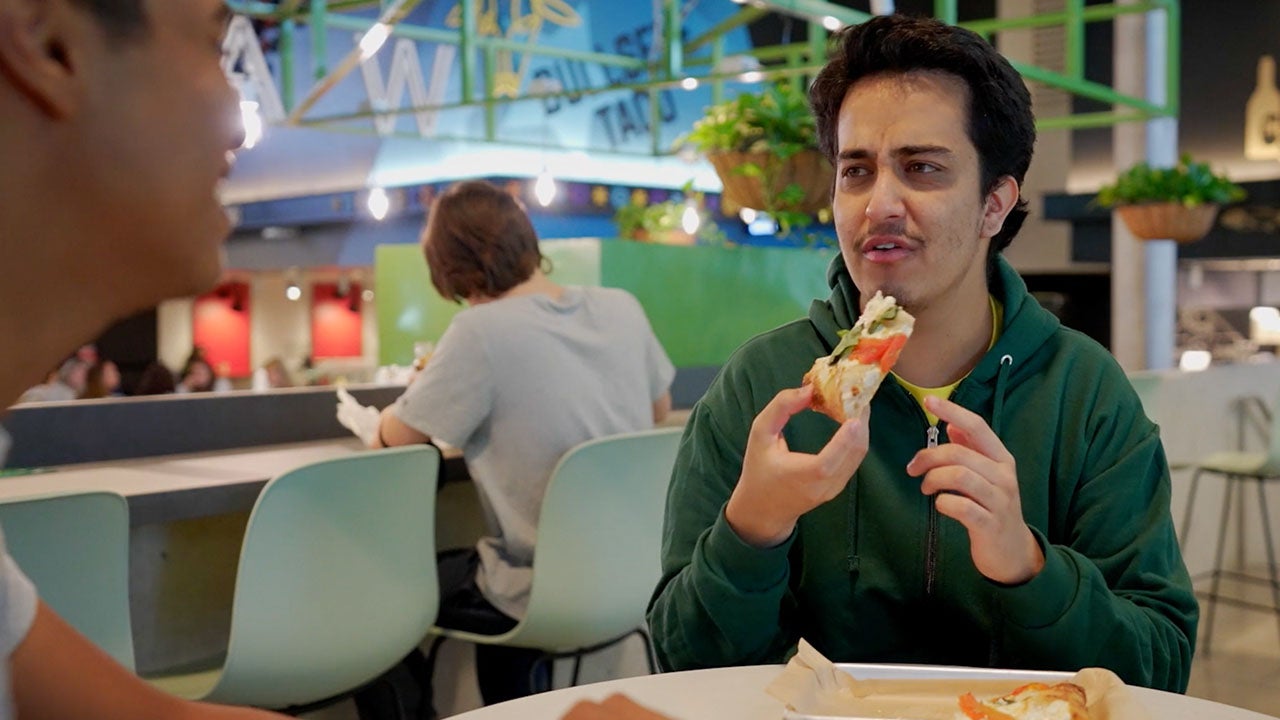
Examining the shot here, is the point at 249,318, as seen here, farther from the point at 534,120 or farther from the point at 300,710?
the point at 300,710

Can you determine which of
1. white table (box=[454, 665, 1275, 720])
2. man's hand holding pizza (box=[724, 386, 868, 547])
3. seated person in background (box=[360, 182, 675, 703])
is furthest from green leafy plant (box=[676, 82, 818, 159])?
white table (box=[454, 665, 1275, 720])

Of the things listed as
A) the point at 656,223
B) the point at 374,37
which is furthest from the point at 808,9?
the point at 656,223

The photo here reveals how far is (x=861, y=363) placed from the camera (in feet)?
4.40

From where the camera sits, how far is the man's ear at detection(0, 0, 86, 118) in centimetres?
49

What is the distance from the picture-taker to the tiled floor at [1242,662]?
410 centimetres

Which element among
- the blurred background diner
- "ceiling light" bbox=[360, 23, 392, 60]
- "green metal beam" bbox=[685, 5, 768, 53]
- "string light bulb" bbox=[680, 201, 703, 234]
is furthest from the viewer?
"green metal beam" bbox=[685, 5, 768, 53]

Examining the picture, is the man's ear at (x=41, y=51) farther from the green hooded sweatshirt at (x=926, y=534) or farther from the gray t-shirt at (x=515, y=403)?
the gray t-shirt at (x=515, y=403)

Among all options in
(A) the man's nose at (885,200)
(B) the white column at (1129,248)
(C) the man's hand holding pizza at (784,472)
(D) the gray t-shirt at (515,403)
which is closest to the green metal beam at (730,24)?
(B) the white column at (1129,248)

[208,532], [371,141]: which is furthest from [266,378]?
[208,532]

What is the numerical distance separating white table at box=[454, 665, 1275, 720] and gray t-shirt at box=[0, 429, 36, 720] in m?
0.46

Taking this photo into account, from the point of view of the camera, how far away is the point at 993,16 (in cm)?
1070

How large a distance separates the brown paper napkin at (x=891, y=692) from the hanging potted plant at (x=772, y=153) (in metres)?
3.07

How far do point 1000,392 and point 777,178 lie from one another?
106 inches

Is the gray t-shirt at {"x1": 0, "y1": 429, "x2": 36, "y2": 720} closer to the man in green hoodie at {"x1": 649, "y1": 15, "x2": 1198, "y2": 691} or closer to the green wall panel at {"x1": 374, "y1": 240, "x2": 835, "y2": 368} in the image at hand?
the man in green hoodie at {"x1": 649, "y1": 15, "x2": 1198, "y2": 691}
